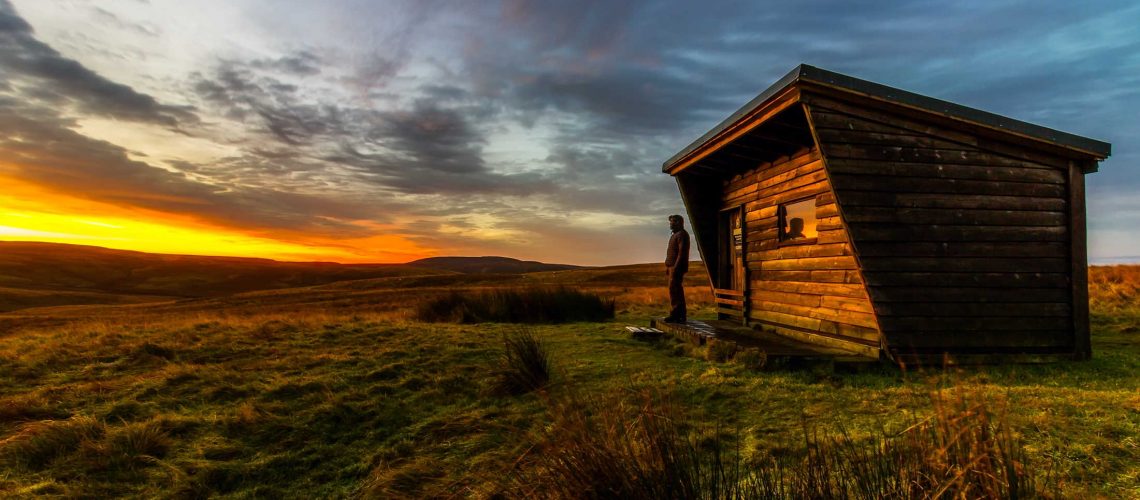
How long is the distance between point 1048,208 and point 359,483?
944 centimetres

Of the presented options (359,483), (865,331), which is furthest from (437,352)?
(865,331)

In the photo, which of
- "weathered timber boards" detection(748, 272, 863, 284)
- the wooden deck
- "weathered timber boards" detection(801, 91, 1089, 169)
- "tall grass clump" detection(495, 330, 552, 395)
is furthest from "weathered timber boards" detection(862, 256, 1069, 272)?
"tall grass clump" detection(495, 330, 552, 395)

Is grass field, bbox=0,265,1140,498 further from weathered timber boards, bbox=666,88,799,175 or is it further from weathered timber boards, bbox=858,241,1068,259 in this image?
weathered timber boards, bbox=666,88,799,175

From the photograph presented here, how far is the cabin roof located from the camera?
21.6ft

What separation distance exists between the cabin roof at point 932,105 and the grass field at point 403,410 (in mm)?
3084

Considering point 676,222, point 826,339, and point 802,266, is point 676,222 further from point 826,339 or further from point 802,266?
point 826,339

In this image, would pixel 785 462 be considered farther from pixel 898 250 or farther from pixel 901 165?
pixel 901 165

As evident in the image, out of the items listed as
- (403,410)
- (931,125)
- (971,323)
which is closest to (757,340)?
(971,323)

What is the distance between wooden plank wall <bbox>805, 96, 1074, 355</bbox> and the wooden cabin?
0.05 ft

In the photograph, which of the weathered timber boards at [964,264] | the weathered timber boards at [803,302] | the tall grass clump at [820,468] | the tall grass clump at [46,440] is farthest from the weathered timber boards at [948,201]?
the tall grass clump at [46,440]

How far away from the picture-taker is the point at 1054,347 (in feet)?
23.8

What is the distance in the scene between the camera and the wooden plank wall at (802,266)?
7484mm

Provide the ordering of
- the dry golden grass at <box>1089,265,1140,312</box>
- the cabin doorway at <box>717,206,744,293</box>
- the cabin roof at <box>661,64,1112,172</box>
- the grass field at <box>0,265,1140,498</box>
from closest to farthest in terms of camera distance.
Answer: the grass field at <box>0,265,1140,498</box>
the cabin roof at <box>661,64,1112,172</box>
the cabin doorway at <box>717,206,744,293</box>
the dry golden grass at <box>1089,265,1140,312</box>

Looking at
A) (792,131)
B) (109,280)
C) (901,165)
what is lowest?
(109,280)
